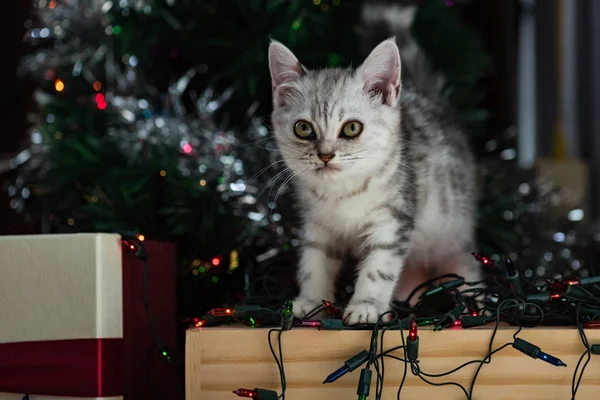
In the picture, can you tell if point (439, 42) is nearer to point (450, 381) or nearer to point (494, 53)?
point (494, 53)

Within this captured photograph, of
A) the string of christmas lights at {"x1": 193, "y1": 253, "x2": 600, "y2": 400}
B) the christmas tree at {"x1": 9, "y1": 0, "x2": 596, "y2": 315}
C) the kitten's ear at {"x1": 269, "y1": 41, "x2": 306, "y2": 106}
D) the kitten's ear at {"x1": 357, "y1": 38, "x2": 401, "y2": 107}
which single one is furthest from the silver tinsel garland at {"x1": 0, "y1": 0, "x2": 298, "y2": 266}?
the string of christmas lights at {"x1": 193, "y1": 253, "x2": 600, "y2": 400}

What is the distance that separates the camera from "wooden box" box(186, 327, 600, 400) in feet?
3.05

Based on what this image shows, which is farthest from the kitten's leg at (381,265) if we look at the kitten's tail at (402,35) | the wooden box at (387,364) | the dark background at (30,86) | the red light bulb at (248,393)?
the dark background at (30,86)

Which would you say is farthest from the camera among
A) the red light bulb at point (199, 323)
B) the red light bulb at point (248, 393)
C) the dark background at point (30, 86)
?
the dark background at point (30, 86)

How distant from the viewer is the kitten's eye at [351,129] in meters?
1.12

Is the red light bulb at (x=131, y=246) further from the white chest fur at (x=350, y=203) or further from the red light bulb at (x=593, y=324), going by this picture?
the red light bulb at (x=593, y=324)

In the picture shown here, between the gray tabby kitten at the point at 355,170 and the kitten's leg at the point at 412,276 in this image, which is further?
the kitten's leg at the point at 412,276

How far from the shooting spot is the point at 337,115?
112 centimetres

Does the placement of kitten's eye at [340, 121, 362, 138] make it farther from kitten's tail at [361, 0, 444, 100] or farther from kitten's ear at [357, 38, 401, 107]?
kitten's tail at [361, 0, 444, 100]

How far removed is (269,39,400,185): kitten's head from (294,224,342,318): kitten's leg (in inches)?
4.5

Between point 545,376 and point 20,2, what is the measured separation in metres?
1.91

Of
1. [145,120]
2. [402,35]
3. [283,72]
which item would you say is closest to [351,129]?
[283,72]

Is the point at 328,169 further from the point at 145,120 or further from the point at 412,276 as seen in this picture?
the point at 145,120

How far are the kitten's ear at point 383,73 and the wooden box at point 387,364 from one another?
1.46 ft
